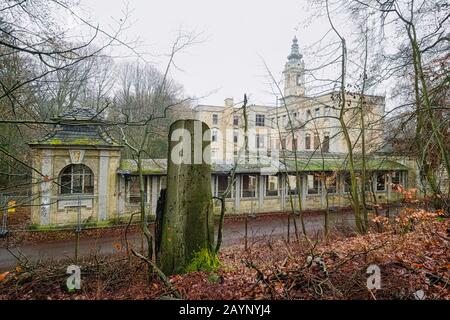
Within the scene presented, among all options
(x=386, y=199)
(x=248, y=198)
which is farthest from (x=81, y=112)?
(x=386, y=199)

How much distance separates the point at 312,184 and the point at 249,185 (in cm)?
537

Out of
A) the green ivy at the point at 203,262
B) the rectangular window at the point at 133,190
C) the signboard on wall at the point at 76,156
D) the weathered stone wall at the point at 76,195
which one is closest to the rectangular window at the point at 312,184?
the rectangular window at the point at 133,190

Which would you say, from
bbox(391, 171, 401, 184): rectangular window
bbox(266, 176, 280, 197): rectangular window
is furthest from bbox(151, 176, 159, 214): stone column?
bbox(391, 171, 401, 184): rectangular window

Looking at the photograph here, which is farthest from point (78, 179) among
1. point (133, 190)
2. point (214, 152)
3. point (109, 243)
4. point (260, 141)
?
point (214, 152)

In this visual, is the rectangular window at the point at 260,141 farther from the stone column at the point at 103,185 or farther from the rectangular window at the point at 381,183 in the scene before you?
the stone column at the point at 103,185

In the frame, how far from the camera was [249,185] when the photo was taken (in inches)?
669

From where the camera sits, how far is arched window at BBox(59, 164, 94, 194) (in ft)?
40.3

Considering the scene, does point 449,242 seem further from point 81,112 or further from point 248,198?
point 81,112

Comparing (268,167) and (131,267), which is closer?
(131,267)

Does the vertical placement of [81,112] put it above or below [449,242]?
above

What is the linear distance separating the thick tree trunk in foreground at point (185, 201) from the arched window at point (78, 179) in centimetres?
999

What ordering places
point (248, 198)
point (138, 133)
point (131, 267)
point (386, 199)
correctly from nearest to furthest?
1. point (131, 267)
2. point (248, 198)
3. point (138, 133)
4. point (386, 199)
